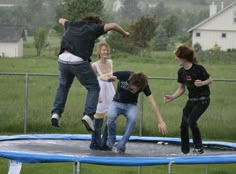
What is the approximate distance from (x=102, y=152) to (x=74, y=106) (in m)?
7.00

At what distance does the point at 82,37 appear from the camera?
25.1 ft

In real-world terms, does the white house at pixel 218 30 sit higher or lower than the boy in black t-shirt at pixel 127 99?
lower

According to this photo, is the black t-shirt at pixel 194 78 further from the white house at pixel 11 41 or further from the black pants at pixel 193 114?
the white house at pixel 11 41

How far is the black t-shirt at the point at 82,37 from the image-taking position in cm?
763

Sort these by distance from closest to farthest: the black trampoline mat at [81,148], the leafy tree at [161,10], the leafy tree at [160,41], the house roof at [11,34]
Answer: the black trampoline mat at [81,148] < the house roof at [11,34] < the leafy tree at [160,41] < the leafy tree at [161,10]

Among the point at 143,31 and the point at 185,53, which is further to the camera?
the point at 143,31

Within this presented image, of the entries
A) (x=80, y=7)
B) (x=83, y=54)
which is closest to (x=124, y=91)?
(x=83, y=54)

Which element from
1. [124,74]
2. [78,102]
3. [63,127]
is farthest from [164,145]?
[78,102]

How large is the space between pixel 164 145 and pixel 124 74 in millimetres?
1792

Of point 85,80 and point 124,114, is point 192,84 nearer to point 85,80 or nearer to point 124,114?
point 124,114

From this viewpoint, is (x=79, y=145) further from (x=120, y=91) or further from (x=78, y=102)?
(x=78, y=102)

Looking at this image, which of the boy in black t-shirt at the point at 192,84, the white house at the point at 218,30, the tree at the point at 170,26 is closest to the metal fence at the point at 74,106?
the boy in black t-shirt at the point at 192,84

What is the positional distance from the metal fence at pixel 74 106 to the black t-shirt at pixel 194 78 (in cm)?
505

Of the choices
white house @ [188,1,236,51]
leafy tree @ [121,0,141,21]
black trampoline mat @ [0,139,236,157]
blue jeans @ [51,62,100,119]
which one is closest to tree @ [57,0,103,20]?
white house @ [188,1,236,51]
